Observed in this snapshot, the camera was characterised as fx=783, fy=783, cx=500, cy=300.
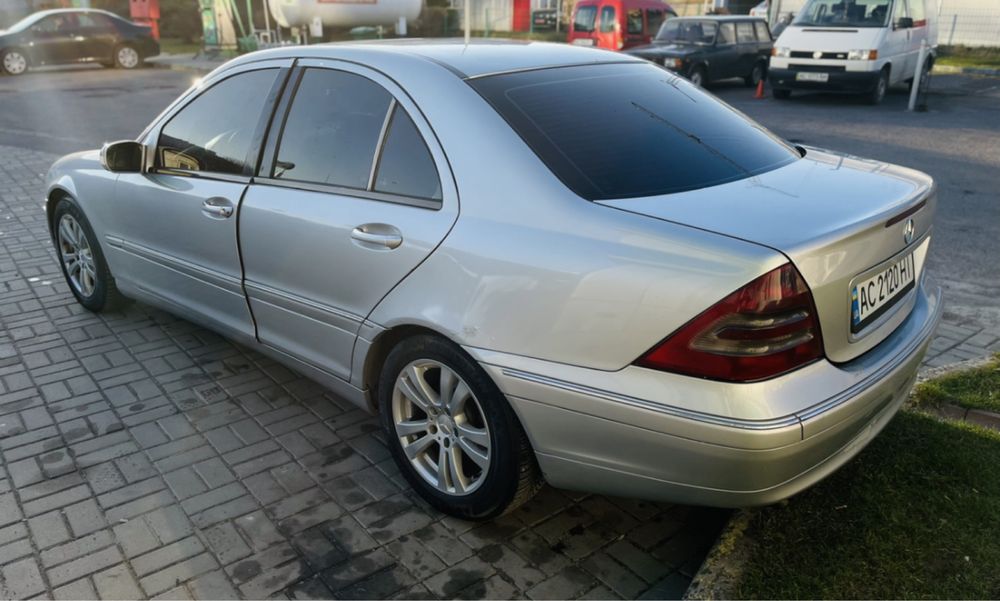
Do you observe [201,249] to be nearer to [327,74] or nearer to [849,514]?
[327,74]

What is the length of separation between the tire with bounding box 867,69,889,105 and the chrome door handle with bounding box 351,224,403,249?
1372 centimetres

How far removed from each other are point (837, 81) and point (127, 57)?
60.3 feet

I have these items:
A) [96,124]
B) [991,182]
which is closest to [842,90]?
[991,182]

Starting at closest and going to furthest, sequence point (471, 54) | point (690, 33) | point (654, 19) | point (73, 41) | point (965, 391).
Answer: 1. point (471, 54)
2. point (965, 391)
3. point (690, 33)
4. point (654, 19)
5. point (73, 41)

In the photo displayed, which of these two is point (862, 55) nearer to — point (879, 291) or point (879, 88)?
point (879, 88)

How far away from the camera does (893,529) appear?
2693 millimetres

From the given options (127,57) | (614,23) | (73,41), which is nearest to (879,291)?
(614,23)

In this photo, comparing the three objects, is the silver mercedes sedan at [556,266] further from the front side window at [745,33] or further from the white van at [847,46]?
the front side window at [745,33]

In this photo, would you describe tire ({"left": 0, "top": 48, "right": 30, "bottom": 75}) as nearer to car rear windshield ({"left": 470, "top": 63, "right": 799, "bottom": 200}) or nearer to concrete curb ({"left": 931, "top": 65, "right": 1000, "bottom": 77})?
car rear windshield ({"left": 470, "top": 63, "right": 799, "bottom": 200})

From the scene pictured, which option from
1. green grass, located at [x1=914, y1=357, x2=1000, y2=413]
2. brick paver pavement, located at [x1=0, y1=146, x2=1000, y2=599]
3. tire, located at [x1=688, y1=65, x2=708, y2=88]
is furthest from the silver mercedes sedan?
tire, located at [x1=688, y1=65, x2=708, y2=88]

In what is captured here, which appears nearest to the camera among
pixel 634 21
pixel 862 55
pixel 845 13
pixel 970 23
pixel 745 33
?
pixel 862 55

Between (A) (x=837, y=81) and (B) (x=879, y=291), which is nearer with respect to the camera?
(B) (x=879, y=291)

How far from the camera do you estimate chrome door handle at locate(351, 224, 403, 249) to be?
9.09 feet

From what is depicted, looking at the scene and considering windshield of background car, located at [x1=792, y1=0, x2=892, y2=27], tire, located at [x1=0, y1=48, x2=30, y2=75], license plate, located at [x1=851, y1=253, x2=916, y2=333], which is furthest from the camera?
tire, located at [x1=0, y1=48, x2=30, y2=75]
